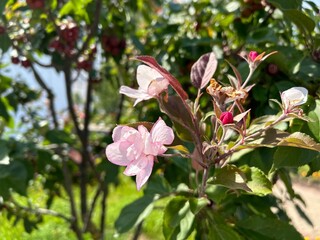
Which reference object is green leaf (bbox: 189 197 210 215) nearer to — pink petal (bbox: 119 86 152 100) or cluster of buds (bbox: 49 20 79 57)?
pink petal (bbox: 119 86 152 100)

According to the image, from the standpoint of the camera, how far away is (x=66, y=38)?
1821 millimetres

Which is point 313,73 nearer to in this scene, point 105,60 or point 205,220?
point 205,220

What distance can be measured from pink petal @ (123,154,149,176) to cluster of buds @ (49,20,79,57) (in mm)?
1039

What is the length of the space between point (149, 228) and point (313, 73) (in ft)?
10.3

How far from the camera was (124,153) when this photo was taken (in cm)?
87

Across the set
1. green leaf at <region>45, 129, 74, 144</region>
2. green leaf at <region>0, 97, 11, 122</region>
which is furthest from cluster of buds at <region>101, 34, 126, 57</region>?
green leaf at <region>0, 97, 11, 122</region>

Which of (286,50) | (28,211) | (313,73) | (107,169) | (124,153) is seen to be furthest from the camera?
(28,211)

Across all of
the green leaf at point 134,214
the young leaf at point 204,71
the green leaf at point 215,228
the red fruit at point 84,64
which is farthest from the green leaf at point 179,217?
the red fruit at point 84,64

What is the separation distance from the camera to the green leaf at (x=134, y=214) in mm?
1408

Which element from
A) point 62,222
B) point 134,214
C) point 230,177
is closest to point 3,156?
point 134,214

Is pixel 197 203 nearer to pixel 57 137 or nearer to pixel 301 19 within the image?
pixel 301 19

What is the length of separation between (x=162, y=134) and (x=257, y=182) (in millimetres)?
270

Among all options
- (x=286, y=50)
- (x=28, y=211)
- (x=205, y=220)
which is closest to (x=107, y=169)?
(x=28, y=211)

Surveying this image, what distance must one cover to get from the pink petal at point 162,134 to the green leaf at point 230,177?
214 mm
